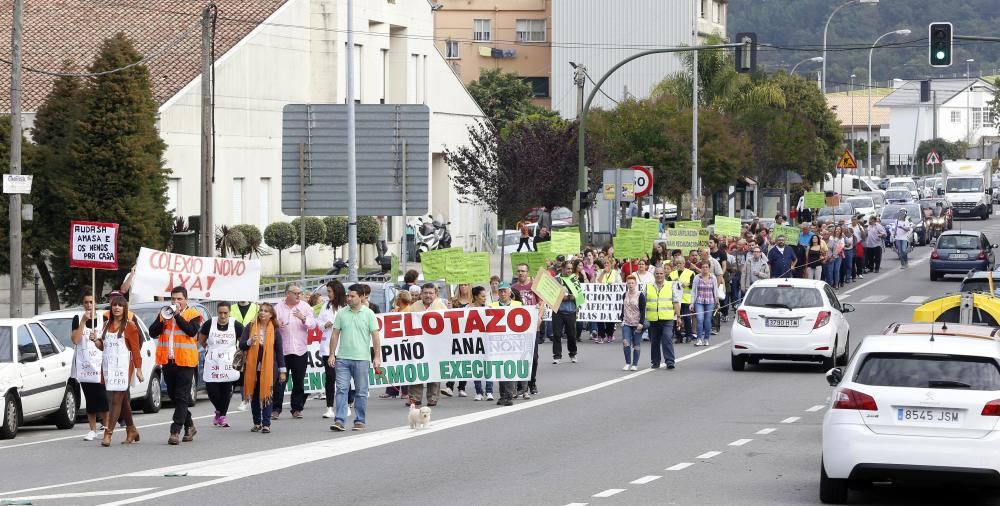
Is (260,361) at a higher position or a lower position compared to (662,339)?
higher

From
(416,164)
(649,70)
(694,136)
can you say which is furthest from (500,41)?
(416,164)

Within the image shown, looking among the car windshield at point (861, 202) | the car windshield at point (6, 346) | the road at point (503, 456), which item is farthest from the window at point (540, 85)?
the car windshield at point (6, 346)

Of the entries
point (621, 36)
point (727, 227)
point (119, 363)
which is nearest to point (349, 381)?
point (119, 363)

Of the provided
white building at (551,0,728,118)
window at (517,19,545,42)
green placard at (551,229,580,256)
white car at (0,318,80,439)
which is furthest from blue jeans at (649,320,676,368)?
window at (517,19,545,42)

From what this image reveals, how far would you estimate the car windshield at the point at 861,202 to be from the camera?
229 feet

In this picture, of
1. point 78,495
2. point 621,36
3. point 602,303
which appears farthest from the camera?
point 621,36

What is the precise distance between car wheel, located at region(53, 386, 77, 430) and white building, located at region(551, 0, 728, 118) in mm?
76533

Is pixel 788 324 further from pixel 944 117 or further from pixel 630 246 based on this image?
pixel 944 117

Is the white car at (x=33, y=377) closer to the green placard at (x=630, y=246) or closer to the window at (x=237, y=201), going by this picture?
the green placard at (x=630, y=246)

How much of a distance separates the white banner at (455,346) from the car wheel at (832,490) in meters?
9.00

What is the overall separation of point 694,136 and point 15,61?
1387 inches

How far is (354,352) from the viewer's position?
18625mm

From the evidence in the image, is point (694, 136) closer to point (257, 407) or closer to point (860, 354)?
point (257, 407)

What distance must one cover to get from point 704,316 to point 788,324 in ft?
19.2
